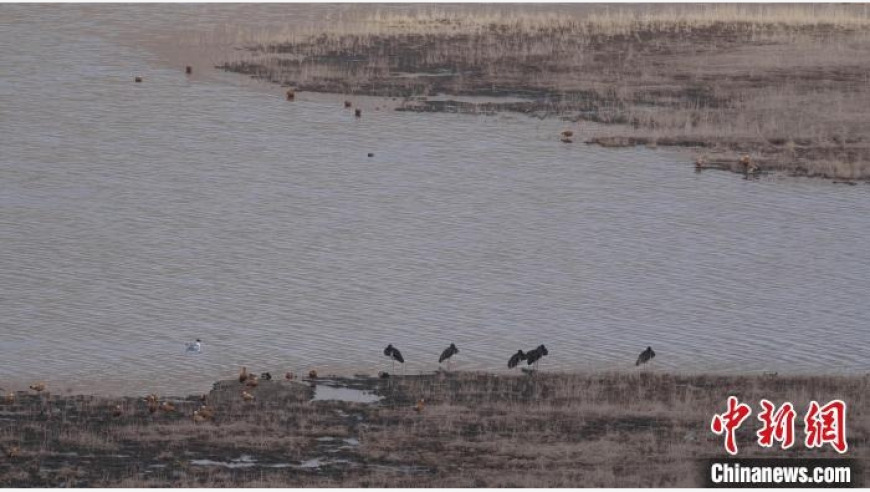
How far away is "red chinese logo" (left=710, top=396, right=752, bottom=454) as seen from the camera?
78.0 feet

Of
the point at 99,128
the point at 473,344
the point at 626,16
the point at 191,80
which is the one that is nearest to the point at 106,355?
the point at 473,344

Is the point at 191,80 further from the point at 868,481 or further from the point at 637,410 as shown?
the point at 868,481

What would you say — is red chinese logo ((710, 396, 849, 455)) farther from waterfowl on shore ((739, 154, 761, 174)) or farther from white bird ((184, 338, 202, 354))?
waterfowl on shore ((739, 154, 761, 174))

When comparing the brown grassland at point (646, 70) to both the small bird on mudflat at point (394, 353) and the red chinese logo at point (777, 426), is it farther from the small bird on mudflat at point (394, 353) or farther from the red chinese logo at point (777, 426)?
the red chinese logo at point (777, 426)

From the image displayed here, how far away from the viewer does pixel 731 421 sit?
24.7m

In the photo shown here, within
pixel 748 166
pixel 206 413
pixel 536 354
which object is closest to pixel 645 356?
pixel 536 354

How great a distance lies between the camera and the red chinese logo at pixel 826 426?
23750mm

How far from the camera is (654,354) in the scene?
29.5 meters

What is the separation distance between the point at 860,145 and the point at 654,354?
2044 cm

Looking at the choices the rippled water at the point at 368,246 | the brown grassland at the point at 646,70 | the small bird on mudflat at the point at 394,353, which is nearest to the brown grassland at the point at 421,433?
the small bird on mudflat at the point at 394,353

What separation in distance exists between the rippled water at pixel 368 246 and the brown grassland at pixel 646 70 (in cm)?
136

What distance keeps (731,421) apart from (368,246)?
1565 cm

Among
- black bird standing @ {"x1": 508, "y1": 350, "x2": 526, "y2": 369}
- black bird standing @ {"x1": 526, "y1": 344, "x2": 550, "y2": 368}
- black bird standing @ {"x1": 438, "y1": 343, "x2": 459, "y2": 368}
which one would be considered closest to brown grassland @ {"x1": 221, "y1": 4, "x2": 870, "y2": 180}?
black bird standing @ {"x1": 526, "y1": 344, "x2": 550, "y2": 368}

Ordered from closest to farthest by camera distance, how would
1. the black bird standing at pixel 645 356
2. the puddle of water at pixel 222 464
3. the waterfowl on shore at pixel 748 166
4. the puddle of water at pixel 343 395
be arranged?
1. the puddle of water at pixel 222 464
2. the puddle of water at pixel 343 395
3. the black bird standing at pixel 645 356
4. the waterfowl on shore at pixel 748 166
